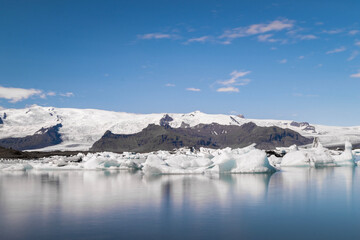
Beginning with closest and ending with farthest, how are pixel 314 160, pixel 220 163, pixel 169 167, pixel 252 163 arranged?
1. pixel 252 163
2. pixel 220 163
3. pixel 169 167
4. pixel 314 160

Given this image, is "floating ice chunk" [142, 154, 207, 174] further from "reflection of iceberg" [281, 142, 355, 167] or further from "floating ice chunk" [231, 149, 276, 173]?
"reflection of iceberg" [281, 142, 355, 167]

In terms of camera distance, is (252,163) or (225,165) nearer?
(252,163)

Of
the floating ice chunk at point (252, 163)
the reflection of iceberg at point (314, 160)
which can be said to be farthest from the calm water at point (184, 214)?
the reflection of iceberg at point (314, 160)

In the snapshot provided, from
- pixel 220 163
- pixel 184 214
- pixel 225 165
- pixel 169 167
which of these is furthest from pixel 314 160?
pixel 184 214

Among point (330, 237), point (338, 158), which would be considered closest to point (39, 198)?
point (330, 237)

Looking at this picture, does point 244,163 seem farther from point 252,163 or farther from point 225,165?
point 225,165

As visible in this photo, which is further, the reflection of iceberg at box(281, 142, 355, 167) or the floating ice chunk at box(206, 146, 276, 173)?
the reflection of iceberg at box(281, 142, 355, 167)

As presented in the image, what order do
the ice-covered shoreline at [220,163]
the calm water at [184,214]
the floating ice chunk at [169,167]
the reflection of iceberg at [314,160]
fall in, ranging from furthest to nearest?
the reflection of iceberg at [314,160], the floating ice chunk at [169,167], the ice-covered shoreline at [220,163], the calm water at [184,214]

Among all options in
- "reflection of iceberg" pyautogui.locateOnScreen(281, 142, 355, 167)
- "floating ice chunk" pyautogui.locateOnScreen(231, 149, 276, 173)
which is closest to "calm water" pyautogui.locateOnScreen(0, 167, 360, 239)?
"floating ice chunk" pyautogui.locateOnScreen(231, 149, 276, 173)

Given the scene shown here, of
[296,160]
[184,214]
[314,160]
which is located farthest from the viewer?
[296,160]

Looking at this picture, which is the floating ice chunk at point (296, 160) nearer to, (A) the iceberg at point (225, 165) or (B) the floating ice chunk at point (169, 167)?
(A) the iceberg at point (225, 165)

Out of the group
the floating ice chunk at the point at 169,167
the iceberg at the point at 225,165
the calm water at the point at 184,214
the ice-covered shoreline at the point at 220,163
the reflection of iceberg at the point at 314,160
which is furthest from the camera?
the reflection of iceberg at the point at 314,160

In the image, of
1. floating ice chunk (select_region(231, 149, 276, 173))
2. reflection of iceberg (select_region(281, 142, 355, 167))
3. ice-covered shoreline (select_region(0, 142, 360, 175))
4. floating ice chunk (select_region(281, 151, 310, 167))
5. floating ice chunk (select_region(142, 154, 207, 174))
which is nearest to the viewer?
floating ice chunk (select_region(231, 149, 276, 173))

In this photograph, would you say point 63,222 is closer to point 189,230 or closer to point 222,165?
point 189,230
